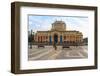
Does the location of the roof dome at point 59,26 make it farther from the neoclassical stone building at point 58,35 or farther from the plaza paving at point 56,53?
the plaza paving at point 56,53

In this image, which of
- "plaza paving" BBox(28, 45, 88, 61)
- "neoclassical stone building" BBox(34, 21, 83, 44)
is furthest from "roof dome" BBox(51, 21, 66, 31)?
"plaza paving" BBox(28, 45, 88, 61)

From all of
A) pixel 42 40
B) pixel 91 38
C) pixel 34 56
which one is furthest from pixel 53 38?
pixel 91 38

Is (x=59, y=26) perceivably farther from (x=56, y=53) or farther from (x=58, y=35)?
(x=56, y=53)

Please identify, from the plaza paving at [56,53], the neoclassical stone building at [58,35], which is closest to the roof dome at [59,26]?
the neoclassical stone building at [58,35]

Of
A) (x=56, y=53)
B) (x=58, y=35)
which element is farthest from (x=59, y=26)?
(x=56, y=53)

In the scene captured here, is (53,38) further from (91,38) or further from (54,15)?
(91,38)

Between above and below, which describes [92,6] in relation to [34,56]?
above

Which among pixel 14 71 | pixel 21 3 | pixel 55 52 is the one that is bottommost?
pixel 14 71
